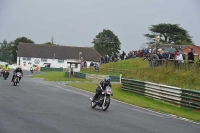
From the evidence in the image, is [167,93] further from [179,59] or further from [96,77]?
[96,77]

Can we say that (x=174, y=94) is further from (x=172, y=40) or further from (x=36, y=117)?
(x=172, y=40)

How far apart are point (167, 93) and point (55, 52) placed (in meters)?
94.2

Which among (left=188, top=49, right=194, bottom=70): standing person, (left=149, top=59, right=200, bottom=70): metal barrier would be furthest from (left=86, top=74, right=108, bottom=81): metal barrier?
(left=188, top=49, right=194, bottom=70): standing person

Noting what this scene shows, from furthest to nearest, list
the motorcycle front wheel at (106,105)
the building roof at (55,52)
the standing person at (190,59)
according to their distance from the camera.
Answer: the building roof at (55,52), the standing person at (190,59), the motorcycle front wheel at (106,105)

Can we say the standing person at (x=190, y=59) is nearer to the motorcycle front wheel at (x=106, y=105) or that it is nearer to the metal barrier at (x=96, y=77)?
the motorcycle front wheel at (x=106, y=105)

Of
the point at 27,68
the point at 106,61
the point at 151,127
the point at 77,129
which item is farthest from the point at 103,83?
Result: the point at 27,68

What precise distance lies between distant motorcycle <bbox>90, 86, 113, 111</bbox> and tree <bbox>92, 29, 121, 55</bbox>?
362 ft

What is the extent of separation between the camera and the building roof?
116 metres

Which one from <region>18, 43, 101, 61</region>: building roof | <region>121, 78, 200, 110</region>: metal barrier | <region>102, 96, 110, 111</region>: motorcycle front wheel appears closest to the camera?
<region>102, 96, 110, 111</region>: motorcycle front wheel

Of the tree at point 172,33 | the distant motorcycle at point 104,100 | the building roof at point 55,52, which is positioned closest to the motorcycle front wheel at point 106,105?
the distant motorcycle at point 104,100

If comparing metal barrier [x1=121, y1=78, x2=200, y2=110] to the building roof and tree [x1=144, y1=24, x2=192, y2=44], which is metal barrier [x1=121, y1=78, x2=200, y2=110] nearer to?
tree [x1=144, y1=24, x2=192, y2=44]

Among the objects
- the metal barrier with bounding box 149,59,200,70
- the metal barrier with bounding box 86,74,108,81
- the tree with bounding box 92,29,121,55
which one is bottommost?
the metal barrier with bounding box 86,74,108,81

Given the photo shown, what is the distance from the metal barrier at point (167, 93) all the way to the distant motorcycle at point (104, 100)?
5760 mm

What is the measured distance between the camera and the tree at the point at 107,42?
426 feet
